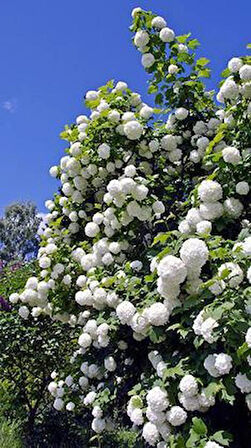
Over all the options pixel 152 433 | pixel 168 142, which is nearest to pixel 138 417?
pixel 152 433

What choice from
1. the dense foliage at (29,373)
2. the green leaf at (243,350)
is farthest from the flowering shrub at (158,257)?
the dense foliage at (29,373)

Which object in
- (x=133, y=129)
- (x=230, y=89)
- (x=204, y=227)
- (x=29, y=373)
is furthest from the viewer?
A: (x=29, y=373)

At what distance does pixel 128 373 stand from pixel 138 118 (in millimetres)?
1870

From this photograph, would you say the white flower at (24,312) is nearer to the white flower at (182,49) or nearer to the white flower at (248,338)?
the white flower at (182,49)

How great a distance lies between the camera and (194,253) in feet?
8.43

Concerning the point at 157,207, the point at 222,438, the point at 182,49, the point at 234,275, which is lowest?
the point at 222,438

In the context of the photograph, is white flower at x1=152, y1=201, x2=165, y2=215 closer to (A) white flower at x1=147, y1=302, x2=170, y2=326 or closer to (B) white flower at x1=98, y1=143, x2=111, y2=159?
(B) white flower at x1=98, y1=143, x2=111, y2=159

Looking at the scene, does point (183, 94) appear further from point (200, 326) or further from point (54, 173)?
point (200, 326)

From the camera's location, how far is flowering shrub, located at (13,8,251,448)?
2527mm

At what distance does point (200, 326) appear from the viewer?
2434 millimetres

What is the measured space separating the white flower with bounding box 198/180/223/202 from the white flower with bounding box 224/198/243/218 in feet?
0.29

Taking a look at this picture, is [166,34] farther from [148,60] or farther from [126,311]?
[126,311]

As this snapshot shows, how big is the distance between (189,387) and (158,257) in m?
0.66

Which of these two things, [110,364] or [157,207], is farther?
[157,207]
